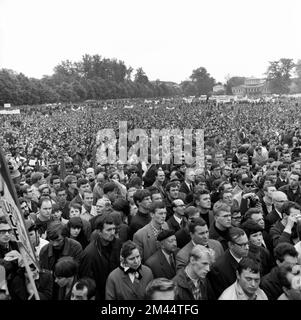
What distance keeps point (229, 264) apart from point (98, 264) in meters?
1.21

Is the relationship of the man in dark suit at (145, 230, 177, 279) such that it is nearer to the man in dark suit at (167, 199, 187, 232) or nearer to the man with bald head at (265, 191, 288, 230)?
the man in dark suit at (167, 199, 187, 232)

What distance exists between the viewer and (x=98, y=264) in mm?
4484

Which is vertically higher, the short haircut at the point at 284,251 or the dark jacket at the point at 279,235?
the short haircut at the point at 284,251

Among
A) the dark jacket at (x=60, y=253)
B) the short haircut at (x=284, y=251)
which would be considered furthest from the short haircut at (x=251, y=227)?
the dark jacket at (x=60, y=253)

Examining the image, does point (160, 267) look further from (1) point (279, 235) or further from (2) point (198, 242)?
(1) point (279, 235)

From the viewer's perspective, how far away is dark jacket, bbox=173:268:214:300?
369 centimetres

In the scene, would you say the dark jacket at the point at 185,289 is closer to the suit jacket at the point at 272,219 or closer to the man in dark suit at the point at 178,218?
the man in dark suit at the point at 178,218

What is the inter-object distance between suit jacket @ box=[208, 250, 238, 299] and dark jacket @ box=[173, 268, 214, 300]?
0.10 m

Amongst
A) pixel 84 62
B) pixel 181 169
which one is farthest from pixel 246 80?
pixel 181 169

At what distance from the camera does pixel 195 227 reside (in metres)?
4.66

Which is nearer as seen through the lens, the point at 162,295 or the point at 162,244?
the point at 162,295

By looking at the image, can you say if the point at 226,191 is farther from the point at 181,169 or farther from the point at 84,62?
the point at 84,62

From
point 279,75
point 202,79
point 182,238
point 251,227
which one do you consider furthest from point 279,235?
point 202,79

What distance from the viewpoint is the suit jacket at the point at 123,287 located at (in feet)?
12.7
